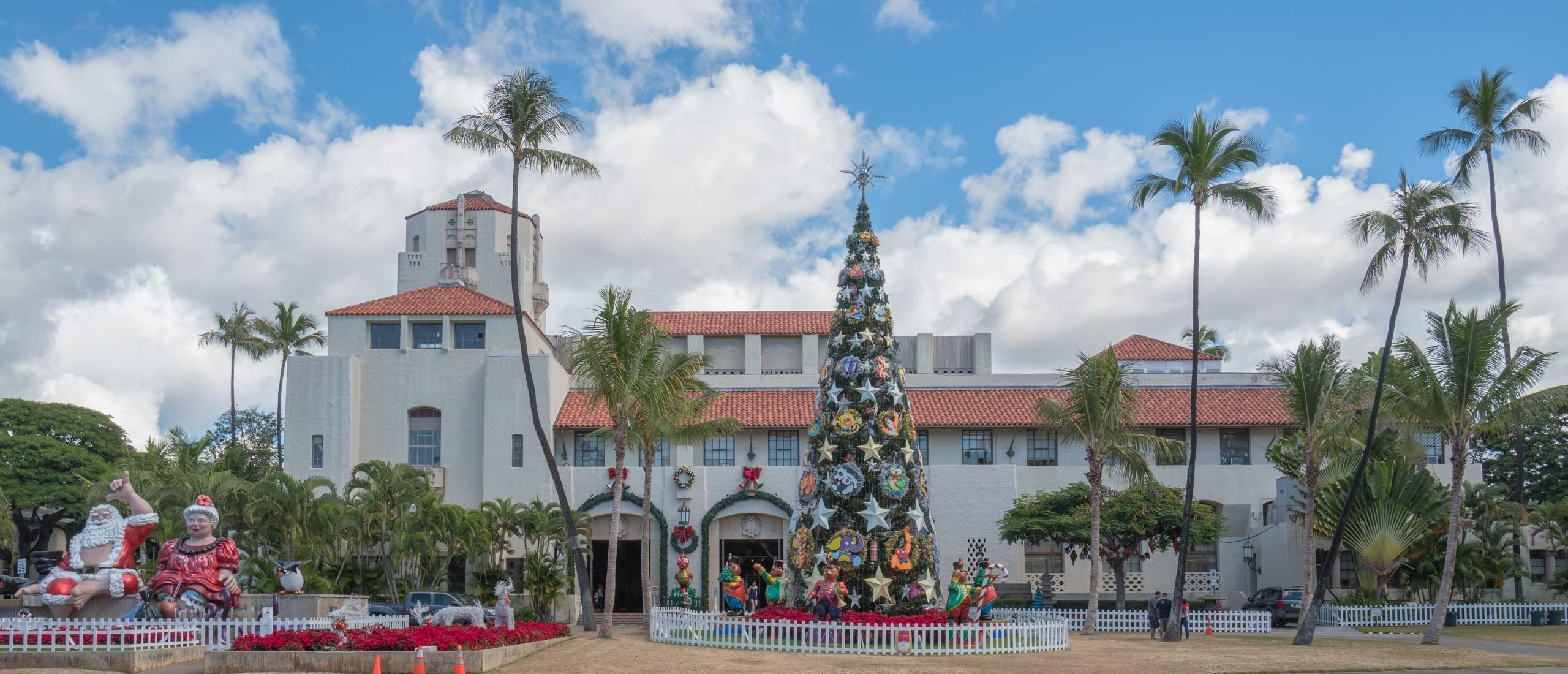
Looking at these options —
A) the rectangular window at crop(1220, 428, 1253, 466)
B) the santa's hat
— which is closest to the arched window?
the santa's hat

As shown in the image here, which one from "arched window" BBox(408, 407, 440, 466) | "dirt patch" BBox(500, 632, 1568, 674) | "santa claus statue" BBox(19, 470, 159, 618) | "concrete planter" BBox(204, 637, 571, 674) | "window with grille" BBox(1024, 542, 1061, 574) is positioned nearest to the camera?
"concrete planter" BBox(204, 637, 571, 674)

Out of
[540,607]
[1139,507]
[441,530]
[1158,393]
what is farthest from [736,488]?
[1158,393]

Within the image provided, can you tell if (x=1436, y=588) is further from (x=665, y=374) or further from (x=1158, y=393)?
(x=665, y=374)

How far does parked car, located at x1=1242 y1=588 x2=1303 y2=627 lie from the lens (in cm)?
3603

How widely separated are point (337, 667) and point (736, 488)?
73.7 feet

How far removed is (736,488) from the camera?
40.3m

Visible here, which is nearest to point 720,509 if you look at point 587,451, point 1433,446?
point 587,451

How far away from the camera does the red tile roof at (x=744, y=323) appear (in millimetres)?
51469

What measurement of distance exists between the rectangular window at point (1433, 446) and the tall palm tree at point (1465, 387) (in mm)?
15830

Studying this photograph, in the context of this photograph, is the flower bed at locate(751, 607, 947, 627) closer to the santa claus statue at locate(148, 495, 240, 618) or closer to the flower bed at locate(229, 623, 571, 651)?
the flower bed at locate(229, 623, 571, 651)

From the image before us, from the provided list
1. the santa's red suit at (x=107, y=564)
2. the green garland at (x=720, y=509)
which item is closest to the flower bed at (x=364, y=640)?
the santa's red suit at (x=107, y=564)

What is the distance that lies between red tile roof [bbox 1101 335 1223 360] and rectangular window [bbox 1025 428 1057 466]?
8640 millimetres

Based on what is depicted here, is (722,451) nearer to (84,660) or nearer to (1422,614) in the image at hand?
(1422,614)

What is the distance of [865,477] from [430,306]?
22927 millimetres
